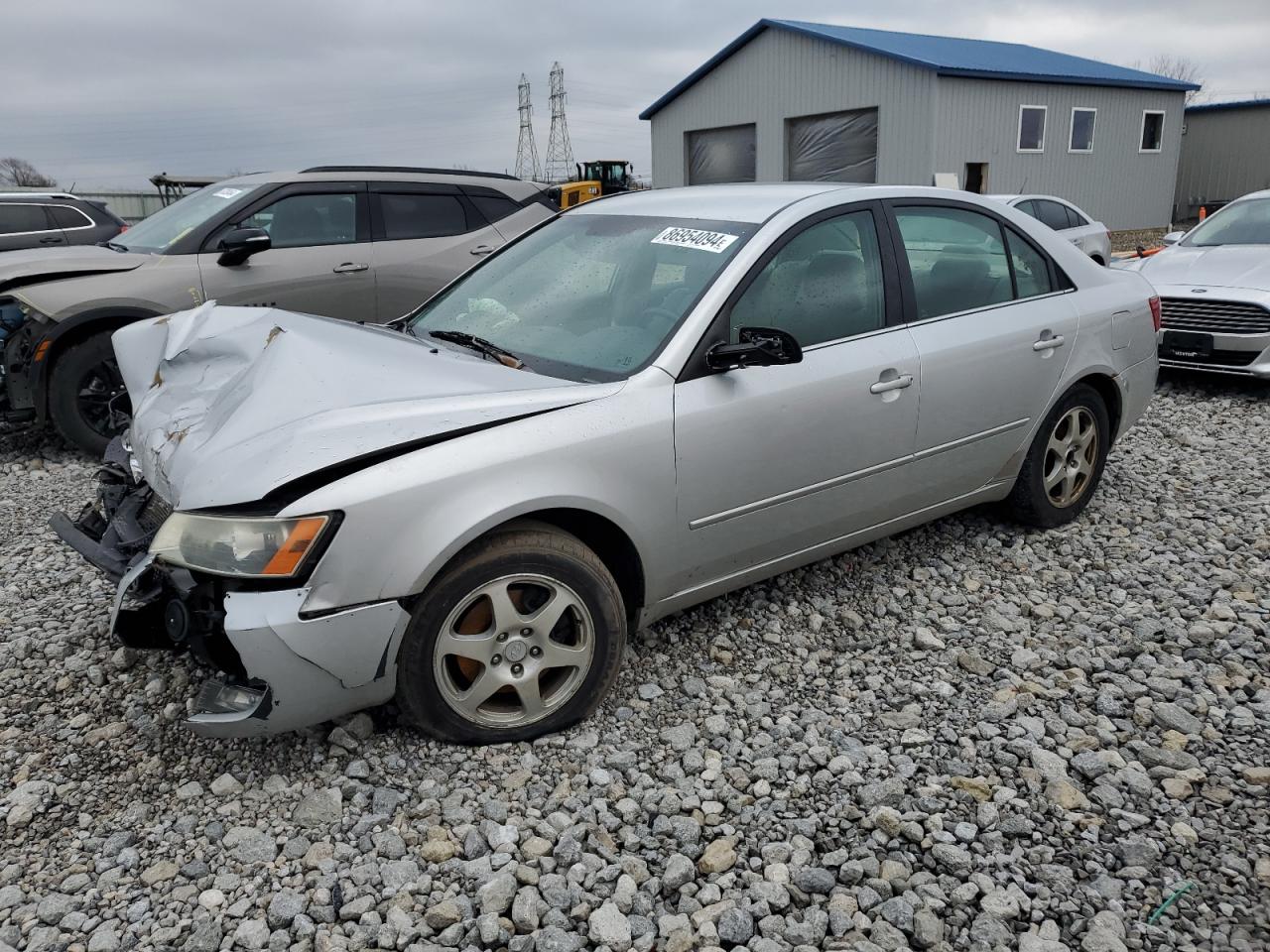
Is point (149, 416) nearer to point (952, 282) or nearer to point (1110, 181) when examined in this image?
point (952, 282)

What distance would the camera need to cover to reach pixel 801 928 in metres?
2.35

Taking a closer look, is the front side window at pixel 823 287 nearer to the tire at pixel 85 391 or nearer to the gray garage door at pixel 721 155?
the tire at pixel 85 391

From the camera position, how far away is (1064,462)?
15.3 feet

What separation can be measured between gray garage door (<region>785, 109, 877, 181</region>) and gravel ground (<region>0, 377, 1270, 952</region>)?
18.3m

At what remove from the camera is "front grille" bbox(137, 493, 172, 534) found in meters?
3.07

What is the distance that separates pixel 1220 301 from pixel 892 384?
5232mm

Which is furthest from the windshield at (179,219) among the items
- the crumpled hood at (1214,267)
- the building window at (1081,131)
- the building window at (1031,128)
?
the building window at (1081,131)

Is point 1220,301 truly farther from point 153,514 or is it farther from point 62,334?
point 62,334

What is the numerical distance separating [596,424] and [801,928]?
4.90ft

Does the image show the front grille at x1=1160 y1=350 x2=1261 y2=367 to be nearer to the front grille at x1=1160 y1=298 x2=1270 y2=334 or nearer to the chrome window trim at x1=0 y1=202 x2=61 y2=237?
the front grille at x1=1160 y1=298 x2=1270 y2=334

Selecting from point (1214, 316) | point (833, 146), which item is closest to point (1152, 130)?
point (833, 146)

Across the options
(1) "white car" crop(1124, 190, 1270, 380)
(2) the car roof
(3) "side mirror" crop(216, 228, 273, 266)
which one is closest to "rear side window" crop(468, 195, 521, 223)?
(3) "side mirror" crop(216, 228, 273, 266)

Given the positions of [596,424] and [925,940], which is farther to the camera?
[596,424]

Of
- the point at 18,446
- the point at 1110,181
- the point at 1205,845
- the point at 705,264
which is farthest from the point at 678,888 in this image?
the point at 1110,181
